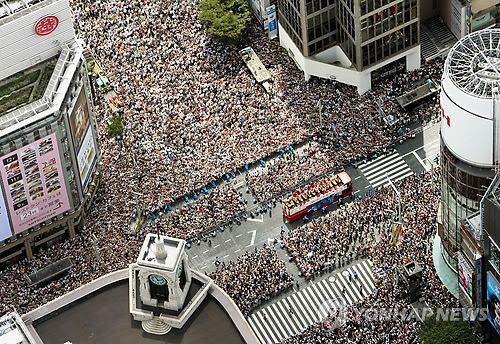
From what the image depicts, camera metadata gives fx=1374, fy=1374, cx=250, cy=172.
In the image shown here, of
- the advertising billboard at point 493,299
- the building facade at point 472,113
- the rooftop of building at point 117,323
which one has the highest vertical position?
the building facade at point 472,113

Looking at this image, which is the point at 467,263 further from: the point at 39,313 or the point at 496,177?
the point at 39,313

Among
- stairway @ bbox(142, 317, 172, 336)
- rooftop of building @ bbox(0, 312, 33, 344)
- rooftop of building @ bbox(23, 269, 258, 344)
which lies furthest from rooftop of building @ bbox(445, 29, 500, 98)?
rooftop of building @ bbox(0, 312, 33, 344)

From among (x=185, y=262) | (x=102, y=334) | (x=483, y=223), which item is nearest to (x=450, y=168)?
(x=483, y=223)

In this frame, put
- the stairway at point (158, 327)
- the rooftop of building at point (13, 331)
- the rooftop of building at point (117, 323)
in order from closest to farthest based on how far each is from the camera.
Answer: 1. the rooftop of building at point (13, 331)
2. the rooftop of building at point (117, 323)
3. the stairway at point (158, 327)

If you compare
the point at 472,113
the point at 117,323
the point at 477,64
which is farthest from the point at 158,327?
the point at 477,64

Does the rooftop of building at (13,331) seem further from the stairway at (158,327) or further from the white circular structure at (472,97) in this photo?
the white circular structure at (472,97)

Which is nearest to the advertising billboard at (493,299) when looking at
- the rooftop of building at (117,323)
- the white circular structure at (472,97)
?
the white circular structure at (472,97)

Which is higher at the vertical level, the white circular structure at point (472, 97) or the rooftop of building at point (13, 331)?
the white circular structure at point (472, 97)

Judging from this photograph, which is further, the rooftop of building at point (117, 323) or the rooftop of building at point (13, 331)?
the rooftop of building at point (117, 323)
